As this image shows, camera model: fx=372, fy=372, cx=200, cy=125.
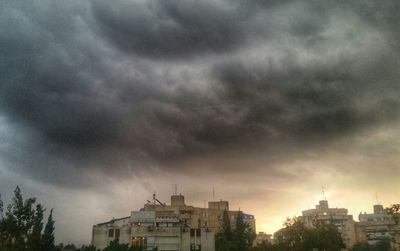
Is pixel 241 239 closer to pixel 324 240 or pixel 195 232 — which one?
pixel 195 232

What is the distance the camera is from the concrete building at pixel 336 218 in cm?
14038

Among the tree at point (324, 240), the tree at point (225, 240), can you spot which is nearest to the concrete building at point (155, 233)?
the tree at point (225, 240)

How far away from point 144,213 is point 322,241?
38.5 m

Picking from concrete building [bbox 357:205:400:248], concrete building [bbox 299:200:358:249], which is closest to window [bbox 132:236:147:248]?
concrete building [bbox 299:200:358:249]

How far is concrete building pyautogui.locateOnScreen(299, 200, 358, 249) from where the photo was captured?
140375 millimetres

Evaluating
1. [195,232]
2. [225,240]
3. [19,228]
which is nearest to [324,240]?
[225,240]

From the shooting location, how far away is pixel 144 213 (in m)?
82.6

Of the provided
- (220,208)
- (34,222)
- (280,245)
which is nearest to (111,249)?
(34,222)

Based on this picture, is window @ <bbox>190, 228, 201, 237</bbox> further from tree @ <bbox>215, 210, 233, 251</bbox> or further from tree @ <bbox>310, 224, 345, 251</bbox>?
tree @ <bbox>310, 224, 345, 251</bbox>

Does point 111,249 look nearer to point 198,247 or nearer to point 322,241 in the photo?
point 198,247

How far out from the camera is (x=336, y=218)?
477 ft

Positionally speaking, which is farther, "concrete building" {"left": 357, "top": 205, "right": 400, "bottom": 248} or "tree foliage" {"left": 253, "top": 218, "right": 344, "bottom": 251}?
"concrete building" {"left": 357, "top": 205, "right": 400, "bottom": 248}

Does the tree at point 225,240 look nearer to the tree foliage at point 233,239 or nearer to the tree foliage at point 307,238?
the tree foliage at point 233,239

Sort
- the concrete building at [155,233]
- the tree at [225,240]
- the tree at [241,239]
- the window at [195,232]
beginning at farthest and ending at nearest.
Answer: the tree at [241,239], the tree at [225,240], the window at [195,232], the concrete building at [155,233]
